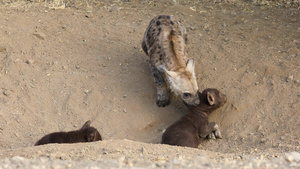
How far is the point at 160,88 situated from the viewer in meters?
8.79

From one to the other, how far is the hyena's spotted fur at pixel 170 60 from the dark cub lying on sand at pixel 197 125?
17 centimetres

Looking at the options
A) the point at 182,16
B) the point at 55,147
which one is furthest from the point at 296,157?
the point at 182,16

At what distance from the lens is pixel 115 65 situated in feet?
32.0

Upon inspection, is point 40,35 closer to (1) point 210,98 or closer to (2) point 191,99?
(2) point 191,99

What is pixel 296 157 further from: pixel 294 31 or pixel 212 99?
pixel 294 31

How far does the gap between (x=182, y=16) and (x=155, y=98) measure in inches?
125

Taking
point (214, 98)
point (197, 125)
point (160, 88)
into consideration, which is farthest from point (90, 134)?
point (214, 98)

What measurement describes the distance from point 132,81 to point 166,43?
126cm

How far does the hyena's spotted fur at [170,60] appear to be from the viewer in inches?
320

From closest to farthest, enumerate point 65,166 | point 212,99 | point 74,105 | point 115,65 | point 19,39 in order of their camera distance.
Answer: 1. point 65,166
2. point 212,99
3. point 74,105
4. point 115,65
5. point 19,39

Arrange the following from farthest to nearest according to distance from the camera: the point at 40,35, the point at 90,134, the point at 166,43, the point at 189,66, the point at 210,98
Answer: the point at 40,35 < the point at 166,43 < the point at 189,66 < the point at 210,98 < the point at 90,134

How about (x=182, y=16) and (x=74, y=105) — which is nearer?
(x=74, y=105)

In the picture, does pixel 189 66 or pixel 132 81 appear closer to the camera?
pixel 189 66

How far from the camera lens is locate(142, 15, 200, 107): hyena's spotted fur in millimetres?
8117
